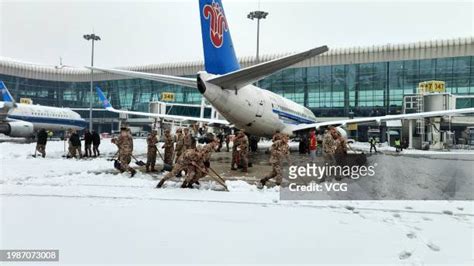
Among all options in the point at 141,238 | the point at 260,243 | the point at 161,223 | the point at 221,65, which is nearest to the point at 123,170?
the point at 221,65

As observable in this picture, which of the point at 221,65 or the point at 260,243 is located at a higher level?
the point at 221,65

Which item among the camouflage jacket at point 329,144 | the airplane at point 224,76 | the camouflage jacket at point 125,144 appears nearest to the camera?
the camouflage jacket at point 125,144

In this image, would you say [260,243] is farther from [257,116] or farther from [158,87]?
[158,87]

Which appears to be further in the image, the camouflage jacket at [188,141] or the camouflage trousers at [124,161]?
the camouflage jacket at [188,141]

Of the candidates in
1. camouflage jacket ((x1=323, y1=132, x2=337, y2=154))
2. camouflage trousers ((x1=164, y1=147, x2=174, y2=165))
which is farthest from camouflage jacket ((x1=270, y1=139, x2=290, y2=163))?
camouflage trousers ((x1=164, y1=147, x2=174, y2=165))

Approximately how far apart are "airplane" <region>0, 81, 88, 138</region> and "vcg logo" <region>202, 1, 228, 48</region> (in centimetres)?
2337

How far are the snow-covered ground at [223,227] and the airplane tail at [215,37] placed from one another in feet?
20.6

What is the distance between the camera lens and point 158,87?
260 feet

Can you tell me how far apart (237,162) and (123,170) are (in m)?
4.02

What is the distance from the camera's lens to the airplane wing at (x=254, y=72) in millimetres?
9914

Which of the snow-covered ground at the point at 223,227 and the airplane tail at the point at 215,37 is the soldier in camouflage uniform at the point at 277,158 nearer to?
the snow-covered ground at the point at 223,227

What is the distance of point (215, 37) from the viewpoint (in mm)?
13500

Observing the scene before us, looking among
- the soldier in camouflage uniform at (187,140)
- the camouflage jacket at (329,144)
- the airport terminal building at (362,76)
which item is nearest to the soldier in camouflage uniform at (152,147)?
the soldier in camouflage uniform at (187,140)

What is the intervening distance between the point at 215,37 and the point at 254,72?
274cm
